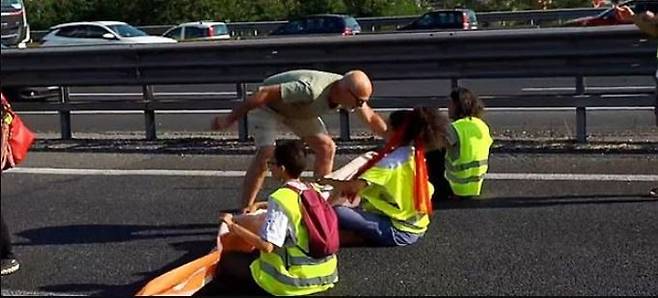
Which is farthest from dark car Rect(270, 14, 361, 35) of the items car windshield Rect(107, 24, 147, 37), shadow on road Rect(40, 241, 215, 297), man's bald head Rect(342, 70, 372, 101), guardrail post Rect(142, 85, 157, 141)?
shadow on road Rect(40, 241, 215, 297)

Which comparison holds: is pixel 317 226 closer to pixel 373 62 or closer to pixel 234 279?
pixel 234 279

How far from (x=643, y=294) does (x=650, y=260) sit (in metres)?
0.65

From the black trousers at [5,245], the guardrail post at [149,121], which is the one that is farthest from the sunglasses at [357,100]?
the guardrail post at [149,121]

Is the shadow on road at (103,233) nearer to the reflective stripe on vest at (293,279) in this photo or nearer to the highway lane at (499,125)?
the reflective stripe on vest at (293,279)

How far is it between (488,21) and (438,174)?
2946 centimetres

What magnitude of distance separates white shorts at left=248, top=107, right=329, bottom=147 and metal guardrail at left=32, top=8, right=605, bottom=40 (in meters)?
28.9

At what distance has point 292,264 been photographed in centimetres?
550

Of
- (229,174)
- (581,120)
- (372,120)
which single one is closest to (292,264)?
(372,120)

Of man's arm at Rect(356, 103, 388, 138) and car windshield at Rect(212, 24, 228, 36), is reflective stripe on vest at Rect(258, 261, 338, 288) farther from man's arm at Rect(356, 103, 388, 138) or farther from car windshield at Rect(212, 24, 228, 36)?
car windshield at Rect(212, 24, 228, 36)

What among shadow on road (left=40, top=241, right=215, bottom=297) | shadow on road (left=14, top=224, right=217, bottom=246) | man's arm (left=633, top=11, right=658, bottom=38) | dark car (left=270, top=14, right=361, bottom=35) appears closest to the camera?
shadow on road (left=40, top=241, right=215, bottom=297)

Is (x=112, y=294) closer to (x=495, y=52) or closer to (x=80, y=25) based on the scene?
(x=495, y=52)

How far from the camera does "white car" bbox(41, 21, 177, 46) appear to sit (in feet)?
98.9

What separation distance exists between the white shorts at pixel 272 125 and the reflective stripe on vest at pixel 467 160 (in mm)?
1143

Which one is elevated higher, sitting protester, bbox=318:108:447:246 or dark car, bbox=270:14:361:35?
sitting protester, bbox=318:108:447:246
